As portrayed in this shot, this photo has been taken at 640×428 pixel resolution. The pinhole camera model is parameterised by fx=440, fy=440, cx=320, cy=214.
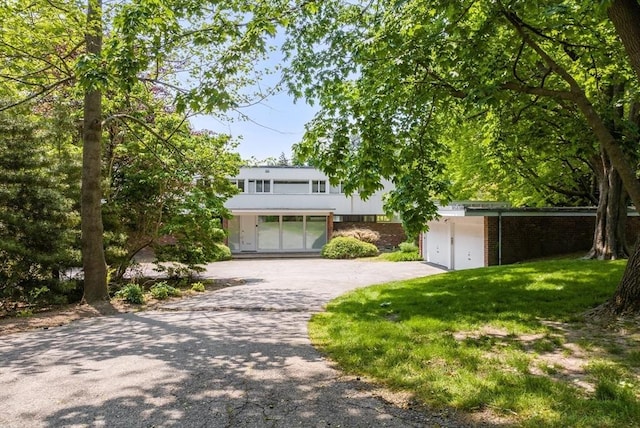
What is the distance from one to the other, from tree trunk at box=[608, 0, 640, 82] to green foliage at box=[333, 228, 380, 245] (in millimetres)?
23040

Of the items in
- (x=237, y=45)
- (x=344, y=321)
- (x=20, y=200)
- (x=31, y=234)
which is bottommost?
(x=344, y=321)

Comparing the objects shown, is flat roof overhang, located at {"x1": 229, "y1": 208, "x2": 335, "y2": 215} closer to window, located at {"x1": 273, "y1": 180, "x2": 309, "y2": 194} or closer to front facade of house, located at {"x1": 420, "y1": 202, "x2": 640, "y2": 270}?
window, located at {"x1": 273, "y1": 180, "x2": 309, "y2": 194}

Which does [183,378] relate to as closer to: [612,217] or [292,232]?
[612,217]

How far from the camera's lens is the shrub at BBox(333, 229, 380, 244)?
28.6m

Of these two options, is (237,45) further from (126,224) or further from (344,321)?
(126,224)

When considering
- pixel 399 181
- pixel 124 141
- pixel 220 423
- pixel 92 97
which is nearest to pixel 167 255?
pixel 124 141

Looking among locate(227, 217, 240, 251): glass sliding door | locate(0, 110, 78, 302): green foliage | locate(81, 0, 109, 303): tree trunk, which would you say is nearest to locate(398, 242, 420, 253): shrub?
locate(227, 217, 240, 251): glass sliding door

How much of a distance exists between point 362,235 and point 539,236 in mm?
12627

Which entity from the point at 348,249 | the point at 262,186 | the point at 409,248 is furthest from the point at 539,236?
the point at 262,186

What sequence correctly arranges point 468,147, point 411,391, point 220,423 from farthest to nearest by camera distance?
point 468,147 < point 411,391 < point 220,423

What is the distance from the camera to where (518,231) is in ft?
56.8

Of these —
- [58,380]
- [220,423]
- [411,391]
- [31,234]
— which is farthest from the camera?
[31,234]

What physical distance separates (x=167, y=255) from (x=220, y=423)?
12.1 metres

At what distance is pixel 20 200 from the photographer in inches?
400
